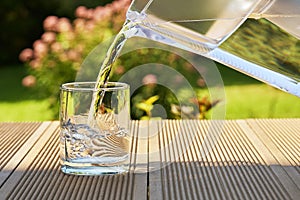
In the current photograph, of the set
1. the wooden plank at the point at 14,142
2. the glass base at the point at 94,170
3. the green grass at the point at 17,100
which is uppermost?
the glass base at the point at 94,170

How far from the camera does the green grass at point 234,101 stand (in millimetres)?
4426

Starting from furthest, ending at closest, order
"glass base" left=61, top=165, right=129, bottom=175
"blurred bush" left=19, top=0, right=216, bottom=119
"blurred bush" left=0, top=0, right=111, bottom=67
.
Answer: "blurred bush" left=0, top=0, right=111, bottom=67
"blurred bush" left=19, top=0, right=216, bottom=119
"glass base" left=61, top=165, right=129, bottom=175

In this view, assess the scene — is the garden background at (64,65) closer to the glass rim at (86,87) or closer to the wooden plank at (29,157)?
the wooden plank at (29,157)

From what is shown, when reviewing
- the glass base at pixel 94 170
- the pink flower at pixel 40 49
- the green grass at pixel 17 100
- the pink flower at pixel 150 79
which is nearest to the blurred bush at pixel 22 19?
the green grass at pixel 17 100

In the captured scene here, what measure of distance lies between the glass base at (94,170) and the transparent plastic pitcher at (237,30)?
22 cm

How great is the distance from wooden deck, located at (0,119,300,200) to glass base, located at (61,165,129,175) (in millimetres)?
16

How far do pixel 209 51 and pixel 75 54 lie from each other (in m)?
1.86

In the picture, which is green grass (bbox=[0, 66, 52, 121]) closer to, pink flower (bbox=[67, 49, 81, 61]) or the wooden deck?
pink flower (bbox=[67, 49, 81, 61])

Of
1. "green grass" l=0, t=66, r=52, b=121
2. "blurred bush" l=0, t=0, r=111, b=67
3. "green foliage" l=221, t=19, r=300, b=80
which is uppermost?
"green foliage" l=221, t=19, r=300, b=80

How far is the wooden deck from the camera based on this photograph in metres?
1.00

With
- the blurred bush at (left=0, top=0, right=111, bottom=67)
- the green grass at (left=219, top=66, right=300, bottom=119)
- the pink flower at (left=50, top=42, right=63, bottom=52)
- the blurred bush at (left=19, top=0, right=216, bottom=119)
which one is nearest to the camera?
the blurred bush at (left=19, top=0, right=216, bottom=119)

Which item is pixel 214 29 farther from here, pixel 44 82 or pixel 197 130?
pixel 44 82

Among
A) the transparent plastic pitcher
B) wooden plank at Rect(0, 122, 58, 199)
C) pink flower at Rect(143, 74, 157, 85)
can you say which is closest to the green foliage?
the transparent plastic pitcher

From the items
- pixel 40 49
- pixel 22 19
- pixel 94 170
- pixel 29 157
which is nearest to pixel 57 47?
pixel 40 49
